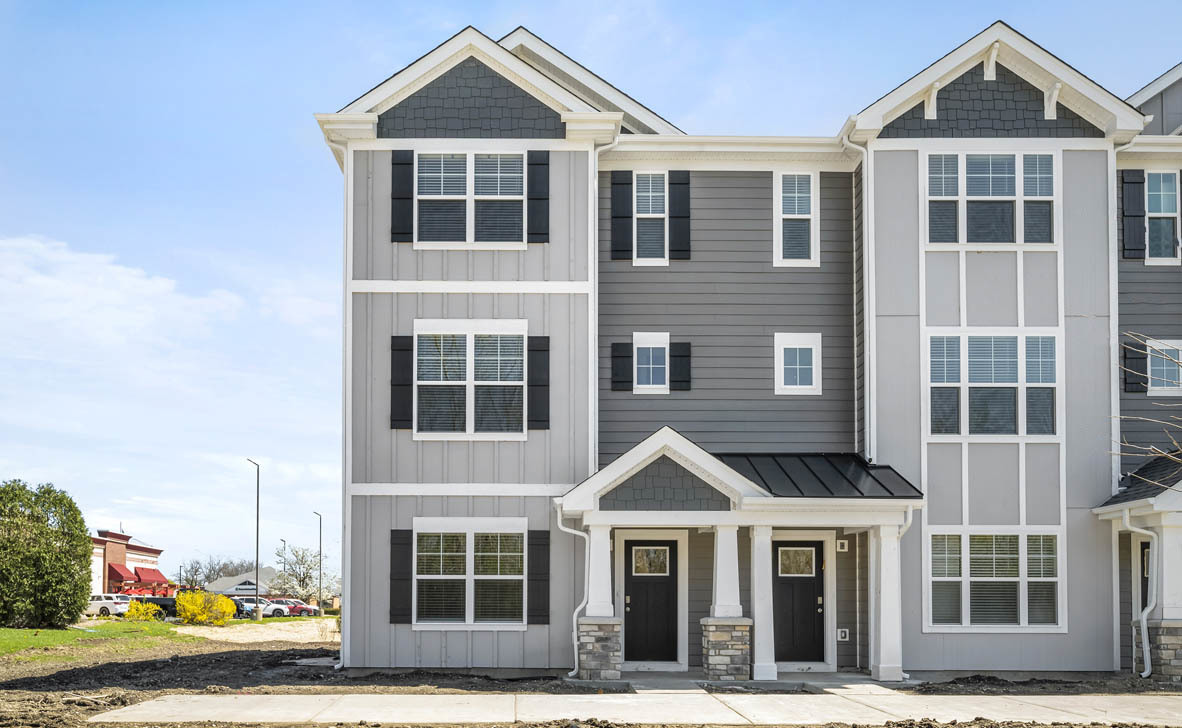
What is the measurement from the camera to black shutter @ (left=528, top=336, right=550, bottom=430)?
17.2 metres

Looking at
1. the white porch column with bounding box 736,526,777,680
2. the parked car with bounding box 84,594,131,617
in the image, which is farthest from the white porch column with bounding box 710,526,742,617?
the parked car with bounding box 84,594,131,617

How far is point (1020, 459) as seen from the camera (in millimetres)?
17406

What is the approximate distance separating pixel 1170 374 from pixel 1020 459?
3.10 m

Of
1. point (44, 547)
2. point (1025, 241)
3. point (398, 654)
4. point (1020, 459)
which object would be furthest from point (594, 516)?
point (44, 547)

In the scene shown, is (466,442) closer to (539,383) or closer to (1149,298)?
(539,383)

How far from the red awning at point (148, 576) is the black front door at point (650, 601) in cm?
5479

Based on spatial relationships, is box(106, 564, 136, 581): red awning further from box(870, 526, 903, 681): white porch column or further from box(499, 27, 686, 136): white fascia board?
box(870, 526, 903, 681): white porch column

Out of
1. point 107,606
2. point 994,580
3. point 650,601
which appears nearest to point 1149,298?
point 994,580

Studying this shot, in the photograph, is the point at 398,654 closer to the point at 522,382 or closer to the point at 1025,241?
the point at 522,382

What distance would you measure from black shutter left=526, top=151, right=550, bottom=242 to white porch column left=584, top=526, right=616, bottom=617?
15.0 ft

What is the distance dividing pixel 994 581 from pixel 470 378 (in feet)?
27.7

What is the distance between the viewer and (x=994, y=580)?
17.2 meters

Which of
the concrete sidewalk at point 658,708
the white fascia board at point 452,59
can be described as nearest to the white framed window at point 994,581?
the concrete sidewalk at point 658,708

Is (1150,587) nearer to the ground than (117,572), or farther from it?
farther from it
